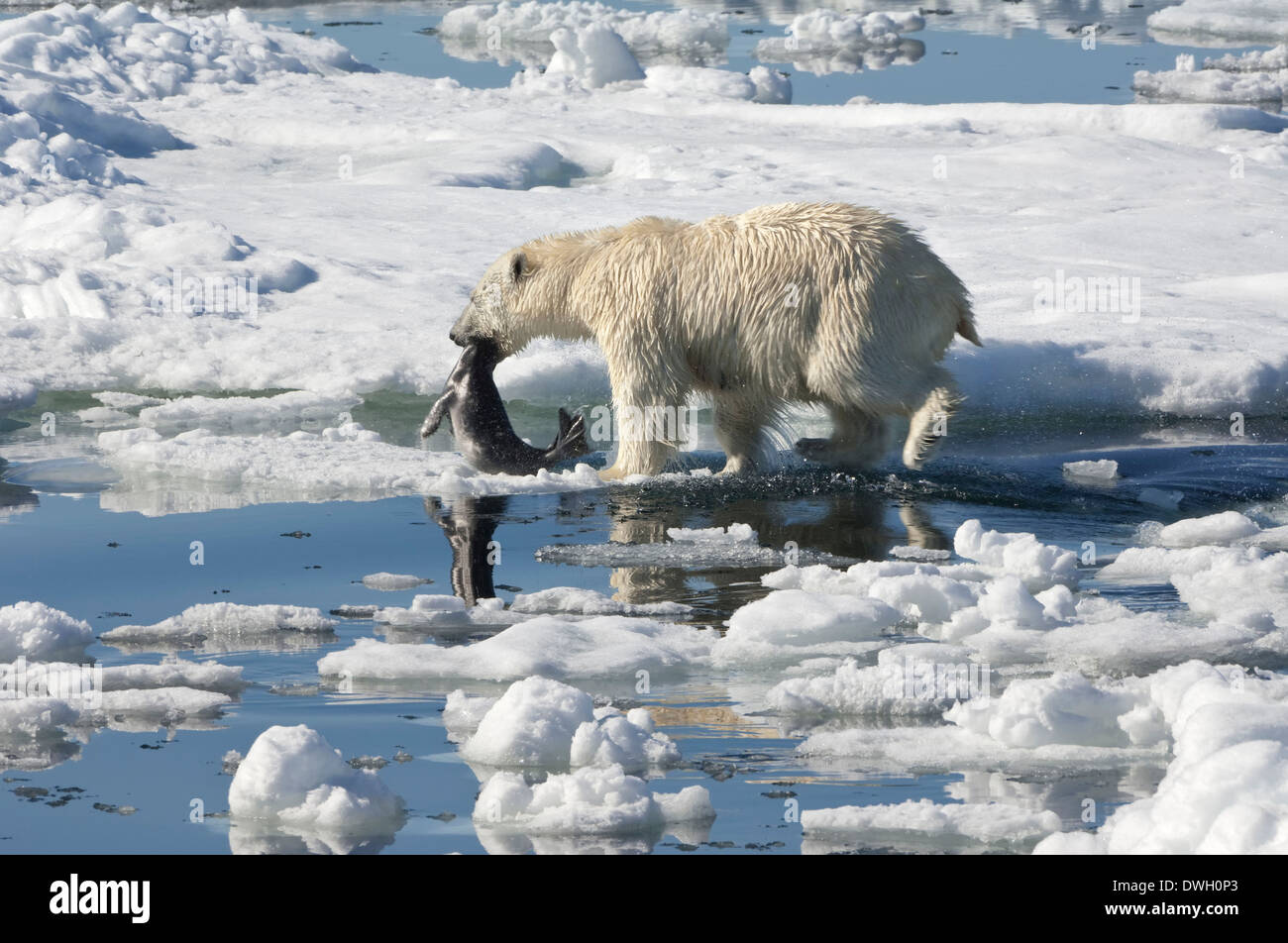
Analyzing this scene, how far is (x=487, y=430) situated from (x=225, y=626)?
2255mm

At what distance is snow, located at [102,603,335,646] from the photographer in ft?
15.9

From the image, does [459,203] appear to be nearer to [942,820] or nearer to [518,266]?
[518,266]

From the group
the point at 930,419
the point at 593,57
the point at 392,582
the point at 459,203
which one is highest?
the point at 593,57

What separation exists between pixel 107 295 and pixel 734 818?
6.98 meters

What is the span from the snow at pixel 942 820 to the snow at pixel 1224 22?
21900mm

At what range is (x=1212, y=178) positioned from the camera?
40.4 ft

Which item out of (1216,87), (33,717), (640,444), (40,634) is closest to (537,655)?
(33,717)

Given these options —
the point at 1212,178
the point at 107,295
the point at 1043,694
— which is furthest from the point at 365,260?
the point at 1043,694

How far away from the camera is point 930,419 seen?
6.49m

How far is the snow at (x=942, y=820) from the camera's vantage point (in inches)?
131

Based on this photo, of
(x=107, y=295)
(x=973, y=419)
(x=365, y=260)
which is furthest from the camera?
(x=365, y=260)

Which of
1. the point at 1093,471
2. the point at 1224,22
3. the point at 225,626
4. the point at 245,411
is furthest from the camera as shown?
the point at 1224,22
